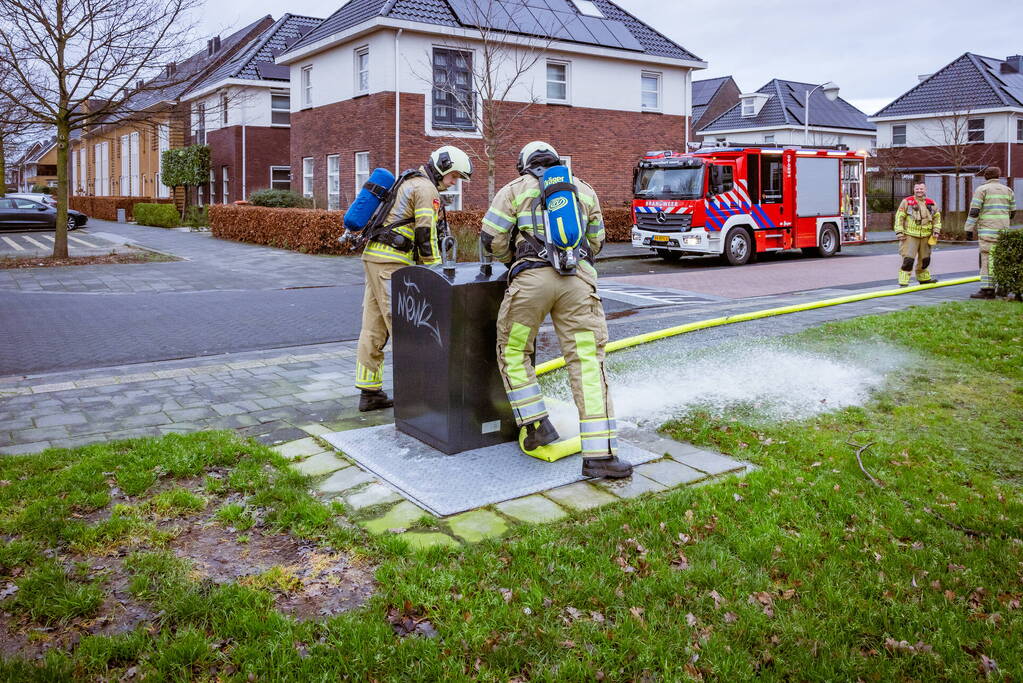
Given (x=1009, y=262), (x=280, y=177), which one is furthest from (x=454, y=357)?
(x=280, y=177)

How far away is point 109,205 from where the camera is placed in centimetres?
3944

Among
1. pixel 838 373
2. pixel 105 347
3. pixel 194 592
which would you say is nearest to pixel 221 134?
pixel 105 347

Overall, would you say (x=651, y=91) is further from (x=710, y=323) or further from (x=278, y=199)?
(x=710, y=323)

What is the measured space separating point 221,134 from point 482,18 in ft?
49.3

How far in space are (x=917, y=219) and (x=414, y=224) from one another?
11.0 meters

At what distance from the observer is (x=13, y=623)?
11.0ft

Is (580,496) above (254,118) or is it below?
below

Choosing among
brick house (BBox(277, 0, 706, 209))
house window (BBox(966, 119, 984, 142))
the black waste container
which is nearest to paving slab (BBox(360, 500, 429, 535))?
the black waste container

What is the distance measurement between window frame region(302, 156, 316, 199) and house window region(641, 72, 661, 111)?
10849 millimetres

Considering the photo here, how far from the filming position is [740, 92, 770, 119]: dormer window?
48188mm

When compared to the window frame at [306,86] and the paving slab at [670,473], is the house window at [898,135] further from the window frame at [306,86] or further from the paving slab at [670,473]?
the paving slab at [670,473]

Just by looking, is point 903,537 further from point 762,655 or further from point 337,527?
point 337,527

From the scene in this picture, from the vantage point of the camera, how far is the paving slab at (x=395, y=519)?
423 centimetres

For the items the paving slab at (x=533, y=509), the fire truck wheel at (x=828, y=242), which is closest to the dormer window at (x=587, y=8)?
the fire truck wheel at (x=828, y=242)
